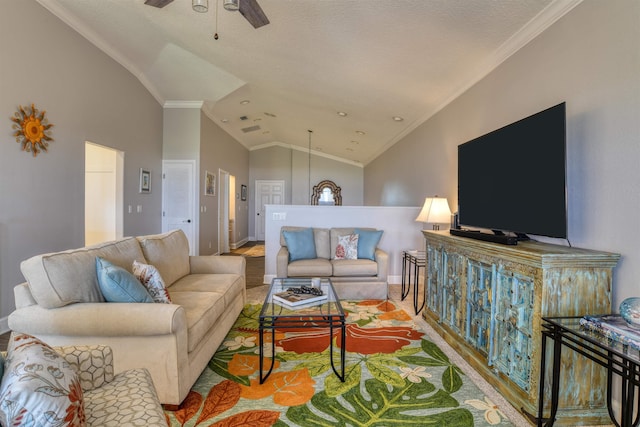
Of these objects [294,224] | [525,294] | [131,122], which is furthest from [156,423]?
[131,122]

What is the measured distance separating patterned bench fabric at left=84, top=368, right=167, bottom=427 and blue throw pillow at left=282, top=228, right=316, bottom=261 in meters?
2.81

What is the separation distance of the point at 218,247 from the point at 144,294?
559 centimetres

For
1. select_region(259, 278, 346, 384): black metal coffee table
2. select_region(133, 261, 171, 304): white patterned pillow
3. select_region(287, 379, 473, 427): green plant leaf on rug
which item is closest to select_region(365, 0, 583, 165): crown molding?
select_region(259, 278, 346, 384): black metal coffee table

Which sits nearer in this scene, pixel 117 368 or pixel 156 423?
pixel 156 423

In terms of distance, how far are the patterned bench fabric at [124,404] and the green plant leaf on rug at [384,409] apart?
2.78 ft

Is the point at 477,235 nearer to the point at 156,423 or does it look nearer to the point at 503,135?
the point at 503,135

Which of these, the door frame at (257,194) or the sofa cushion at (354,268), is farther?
the door frame at (257,194)

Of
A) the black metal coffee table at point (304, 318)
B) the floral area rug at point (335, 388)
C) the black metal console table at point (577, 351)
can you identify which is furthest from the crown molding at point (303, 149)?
the black metal console table at point (577, 351)

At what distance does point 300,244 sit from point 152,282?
2240 mm

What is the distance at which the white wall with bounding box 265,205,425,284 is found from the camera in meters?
4.80

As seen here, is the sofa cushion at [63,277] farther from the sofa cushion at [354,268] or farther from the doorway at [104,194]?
the doorway at [104,194]

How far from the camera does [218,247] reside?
24.1 ft

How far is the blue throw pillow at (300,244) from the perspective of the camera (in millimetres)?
4113

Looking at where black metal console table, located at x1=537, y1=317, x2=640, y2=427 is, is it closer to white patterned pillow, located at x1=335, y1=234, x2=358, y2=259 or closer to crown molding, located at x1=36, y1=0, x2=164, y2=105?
white patterned pillow, located at x1=335, y1=234, x2=358, y2=259
